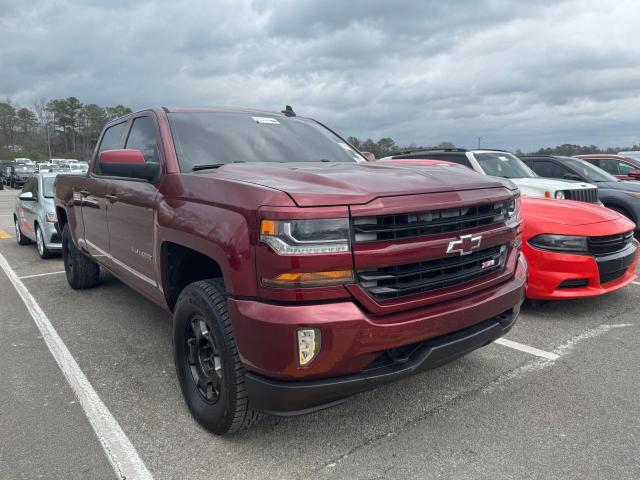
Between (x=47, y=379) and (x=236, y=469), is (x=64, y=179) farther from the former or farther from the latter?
(x=236, y=469)

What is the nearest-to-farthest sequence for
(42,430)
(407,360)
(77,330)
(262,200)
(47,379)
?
(262,200), (407,360), (42,430), (47,379), (77,330)

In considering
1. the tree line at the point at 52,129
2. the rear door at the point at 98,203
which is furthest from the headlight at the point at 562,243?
the tree line at the point at 52,129

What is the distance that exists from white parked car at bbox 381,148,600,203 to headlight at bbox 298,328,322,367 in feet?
18.8

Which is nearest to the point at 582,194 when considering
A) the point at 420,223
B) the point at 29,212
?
the point at 420,223

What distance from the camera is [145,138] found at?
3.74 meters

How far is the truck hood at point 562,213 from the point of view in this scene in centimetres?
461

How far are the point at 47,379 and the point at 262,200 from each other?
2373mm

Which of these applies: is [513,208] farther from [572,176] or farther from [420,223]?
[572,176]

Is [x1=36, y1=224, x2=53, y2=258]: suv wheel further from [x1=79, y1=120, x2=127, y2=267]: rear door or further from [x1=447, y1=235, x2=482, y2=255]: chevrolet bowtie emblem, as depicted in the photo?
[x1=447, y1=235, x2=482, y2=255]: chevrolet bowtie emblem

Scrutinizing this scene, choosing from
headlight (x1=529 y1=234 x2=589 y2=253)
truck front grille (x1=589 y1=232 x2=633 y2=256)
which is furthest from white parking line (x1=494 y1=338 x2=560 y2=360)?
truck front grille (x1=589 y1=232 x2=633 y2=256)

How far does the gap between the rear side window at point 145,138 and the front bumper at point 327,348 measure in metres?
1.70

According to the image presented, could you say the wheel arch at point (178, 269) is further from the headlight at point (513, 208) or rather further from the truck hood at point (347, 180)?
the headlight at point (513, 208)

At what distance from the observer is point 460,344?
251 centimetres

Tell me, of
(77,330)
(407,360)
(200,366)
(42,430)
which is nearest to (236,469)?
(200,366)
